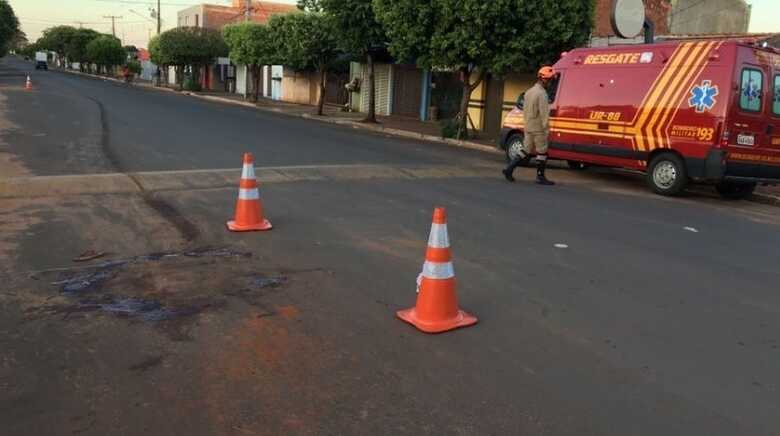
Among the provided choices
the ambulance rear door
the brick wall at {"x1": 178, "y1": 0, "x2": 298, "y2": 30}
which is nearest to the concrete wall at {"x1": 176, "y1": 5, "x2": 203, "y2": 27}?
the brick wall at {"x1": 178, "y1": 0, "x2": 298, "y2": 30}

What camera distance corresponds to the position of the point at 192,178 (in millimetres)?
10180

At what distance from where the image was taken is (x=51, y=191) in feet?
29.6

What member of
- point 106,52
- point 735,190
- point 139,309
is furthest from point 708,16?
point 106,52

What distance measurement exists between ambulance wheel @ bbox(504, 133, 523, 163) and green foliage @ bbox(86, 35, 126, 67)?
84.8 m

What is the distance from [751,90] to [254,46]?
96.8 ft

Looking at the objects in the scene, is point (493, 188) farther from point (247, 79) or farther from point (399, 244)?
point (247, 79)

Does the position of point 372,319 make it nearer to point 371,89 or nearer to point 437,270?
point 437,270

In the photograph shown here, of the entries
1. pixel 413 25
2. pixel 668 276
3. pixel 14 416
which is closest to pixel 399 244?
pixel 668 276

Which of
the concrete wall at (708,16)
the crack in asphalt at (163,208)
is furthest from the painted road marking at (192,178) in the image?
the concrete wall at (708,16)

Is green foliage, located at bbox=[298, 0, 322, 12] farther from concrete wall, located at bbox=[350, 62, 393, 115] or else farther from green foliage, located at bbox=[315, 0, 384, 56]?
concrete wall, located at bbox=[350, 62, 393, 115]

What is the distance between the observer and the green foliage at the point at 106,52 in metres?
87.2

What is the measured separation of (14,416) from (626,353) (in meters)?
3.39

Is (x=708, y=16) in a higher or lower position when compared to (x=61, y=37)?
lower

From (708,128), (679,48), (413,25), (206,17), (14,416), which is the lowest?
(14,416)
